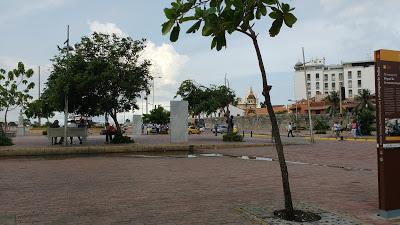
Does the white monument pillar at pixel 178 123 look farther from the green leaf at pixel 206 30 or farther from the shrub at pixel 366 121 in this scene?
the shrub at pixel 366 121

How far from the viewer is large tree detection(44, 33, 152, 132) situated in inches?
919

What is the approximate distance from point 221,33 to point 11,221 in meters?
3.94

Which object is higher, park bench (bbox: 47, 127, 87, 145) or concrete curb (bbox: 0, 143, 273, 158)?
park bench (bbox: 47, 127, 87, 145)

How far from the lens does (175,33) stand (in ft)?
17.2

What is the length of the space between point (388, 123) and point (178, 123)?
62.8ft

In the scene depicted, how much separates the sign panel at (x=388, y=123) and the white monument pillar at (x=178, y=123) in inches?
748

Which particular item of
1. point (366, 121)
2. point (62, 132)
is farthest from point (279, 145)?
point (366, 121)

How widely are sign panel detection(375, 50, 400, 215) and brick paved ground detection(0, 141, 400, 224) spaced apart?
0.46m

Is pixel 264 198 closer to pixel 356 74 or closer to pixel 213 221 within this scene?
pixel 213 221

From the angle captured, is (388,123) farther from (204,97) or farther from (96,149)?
(204,97)

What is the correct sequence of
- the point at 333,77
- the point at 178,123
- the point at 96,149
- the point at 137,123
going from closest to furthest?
the point at 96,149 < the point at 178,123 < the point at 137,123 < the point at 333,77

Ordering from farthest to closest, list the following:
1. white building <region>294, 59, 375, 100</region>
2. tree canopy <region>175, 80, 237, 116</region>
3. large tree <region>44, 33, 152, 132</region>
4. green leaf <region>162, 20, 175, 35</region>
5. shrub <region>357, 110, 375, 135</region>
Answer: white building <region>294, 59, 375, 100</region> → shrub <region>357, 110, 375, 135</region> → tree canopy <region>175, 80, 237, 116</region> → large tree <region>44, 33, 152, 132</region> → green leaf <region>162, 20, 175, 35</region>

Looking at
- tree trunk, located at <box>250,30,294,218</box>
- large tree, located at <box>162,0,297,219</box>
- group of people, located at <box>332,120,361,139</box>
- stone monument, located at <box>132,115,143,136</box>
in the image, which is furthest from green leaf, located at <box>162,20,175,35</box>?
stone monument, located at <box>132,115,143,136</box>

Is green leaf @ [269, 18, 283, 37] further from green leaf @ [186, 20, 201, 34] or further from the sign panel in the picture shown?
the sign panel
